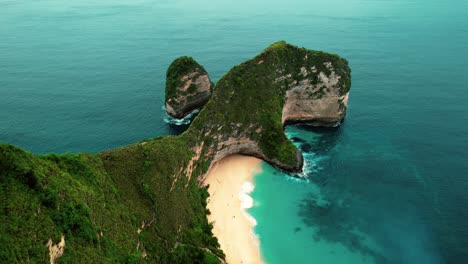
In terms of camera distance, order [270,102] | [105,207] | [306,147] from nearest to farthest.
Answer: [105,207] < [270,102] < [306,147]

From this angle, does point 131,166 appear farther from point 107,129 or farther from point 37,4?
point 37,4

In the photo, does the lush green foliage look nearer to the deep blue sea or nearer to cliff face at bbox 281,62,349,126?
the deep blue sea

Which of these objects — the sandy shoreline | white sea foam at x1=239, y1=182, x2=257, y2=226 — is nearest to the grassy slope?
the sandy shoreline

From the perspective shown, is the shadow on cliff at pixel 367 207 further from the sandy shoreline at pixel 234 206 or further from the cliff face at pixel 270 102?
the sandy shoreline at pixel 234 206

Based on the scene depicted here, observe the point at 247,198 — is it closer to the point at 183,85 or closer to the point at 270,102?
the point at 270,102

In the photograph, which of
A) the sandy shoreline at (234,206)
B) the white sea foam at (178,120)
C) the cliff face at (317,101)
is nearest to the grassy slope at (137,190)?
the sandy shoreline at (234,206)

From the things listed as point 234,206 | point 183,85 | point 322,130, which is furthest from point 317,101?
point 234,206


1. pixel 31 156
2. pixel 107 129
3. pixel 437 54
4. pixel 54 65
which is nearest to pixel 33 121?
pixel 107 129
